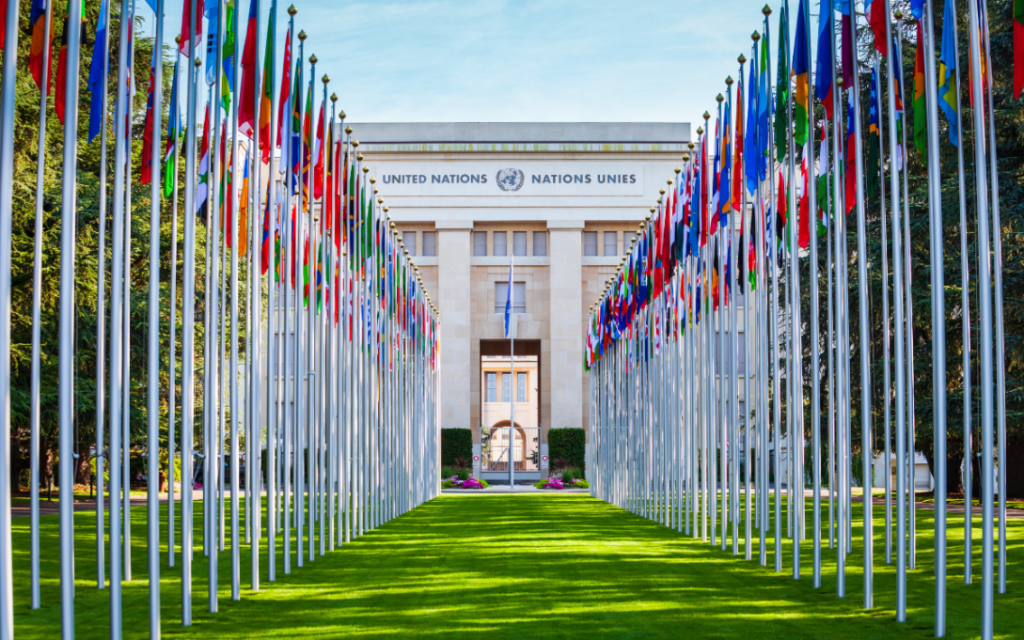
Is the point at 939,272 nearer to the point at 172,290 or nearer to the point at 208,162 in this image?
the point at 172,290

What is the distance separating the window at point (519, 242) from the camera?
217 ft

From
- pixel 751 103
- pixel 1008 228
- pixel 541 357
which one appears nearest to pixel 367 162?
pixel 541 357

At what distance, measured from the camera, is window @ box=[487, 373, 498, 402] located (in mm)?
90562

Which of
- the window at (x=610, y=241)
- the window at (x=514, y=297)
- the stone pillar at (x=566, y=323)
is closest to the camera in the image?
the stone pillar at (x=566, y=323)

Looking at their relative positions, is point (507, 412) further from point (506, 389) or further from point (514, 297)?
point (514, 297)

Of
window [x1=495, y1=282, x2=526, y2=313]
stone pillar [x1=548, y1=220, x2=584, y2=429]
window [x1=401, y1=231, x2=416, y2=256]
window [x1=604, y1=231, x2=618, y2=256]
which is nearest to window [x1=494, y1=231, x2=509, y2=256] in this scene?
window [x1=495, y1=282, x2=526, y2=313]

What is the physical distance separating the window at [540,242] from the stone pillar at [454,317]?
4037 millimetres

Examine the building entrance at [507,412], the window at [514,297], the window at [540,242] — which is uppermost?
the window at [540,242]

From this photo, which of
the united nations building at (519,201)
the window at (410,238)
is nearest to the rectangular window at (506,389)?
the united nations building at (519,201)

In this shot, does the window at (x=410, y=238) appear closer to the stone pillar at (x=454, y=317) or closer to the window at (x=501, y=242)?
the stone pillar at (x=454, y=317)

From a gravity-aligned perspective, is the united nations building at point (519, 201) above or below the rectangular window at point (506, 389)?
above

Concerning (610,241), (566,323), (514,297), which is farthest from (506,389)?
(566,323)

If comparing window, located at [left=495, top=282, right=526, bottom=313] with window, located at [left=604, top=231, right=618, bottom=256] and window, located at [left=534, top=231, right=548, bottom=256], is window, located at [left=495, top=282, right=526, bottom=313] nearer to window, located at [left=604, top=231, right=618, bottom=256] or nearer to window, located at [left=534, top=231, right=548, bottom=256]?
window, located at [left=534, top=231, right=548, bottom=256]

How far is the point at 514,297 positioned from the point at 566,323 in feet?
12.1
